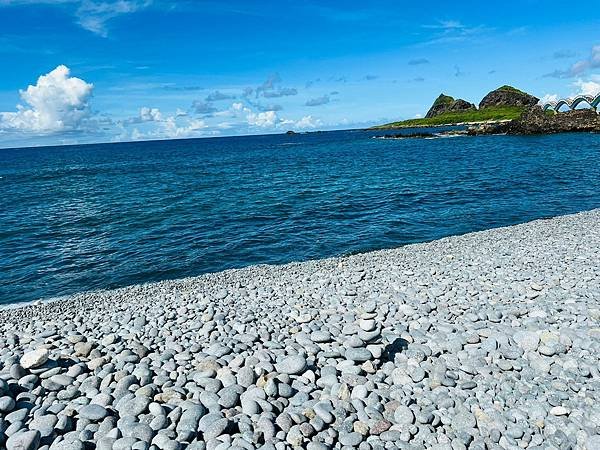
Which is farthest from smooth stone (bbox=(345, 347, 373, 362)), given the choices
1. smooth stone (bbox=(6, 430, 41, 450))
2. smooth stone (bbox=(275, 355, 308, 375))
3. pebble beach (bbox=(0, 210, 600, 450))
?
smooth stone (bbox=(6, 430, 41, 450))

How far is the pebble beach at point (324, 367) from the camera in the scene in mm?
6270

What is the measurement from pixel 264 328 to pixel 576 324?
661 centimetres

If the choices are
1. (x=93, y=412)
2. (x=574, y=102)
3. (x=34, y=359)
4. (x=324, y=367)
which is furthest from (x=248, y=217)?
(x=574, y=102)

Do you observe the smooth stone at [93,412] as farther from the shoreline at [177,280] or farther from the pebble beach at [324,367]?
the shoreline at [177,280]

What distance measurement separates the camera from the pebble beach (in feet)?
20.6

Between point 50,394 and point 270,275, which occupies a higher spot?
point 50,394

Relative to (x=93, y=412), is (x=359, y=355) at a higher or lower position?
lower

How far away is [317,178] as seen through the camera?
157ft

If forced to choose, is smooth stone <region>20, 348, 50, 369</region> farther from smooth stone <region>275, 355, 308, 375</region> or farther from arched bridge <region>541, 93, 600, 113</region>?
arched bridge <region>541, 93, 600, 113</region>

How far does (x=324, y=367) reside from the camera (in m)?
7.96

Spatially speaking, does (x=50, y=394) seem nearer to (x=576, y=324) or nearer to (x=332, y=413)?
(x=332, y=413)

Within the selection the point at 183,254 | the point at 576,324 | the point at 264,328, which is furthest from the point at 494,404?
the point at 183,254

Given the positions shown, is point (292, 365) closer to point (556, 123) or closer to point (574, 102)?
point (556, 123)

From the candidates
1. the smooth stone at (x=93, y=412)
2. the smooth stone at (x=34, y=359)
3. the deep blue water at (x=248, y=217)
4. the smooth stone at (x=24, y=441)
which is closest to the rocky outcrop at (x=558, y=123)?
the deep blue water at (x=248, y=217)
